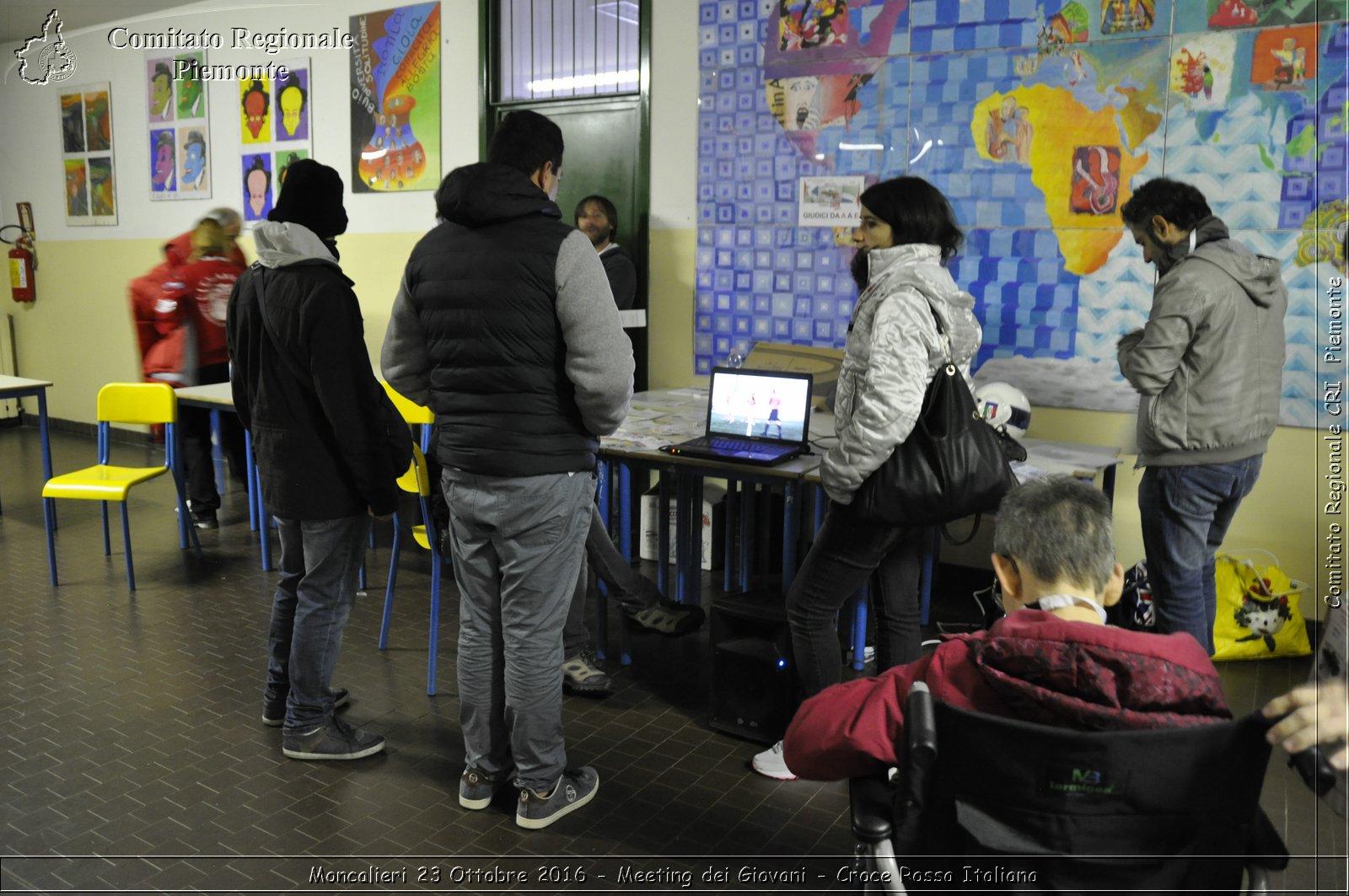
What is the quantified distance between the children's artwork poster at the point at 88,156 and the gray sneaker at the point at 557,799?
7.36m

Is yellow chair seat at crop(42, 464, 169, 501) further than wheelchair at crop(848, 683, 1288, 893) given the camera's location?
Yes

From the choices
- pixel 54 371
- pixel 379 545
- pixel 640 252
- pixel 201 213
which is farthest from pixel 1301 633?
pixel 54 371

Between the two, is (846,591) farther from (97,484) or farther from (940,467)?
(97,484)

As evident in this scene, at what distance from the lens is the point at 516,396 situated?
2432mm

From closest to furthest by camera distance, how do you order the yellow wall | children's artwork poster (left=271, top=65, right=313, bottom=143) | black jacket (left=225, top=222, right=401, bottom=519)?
black jacket (left=225, top=222, right=401, bottom=519) → the yellow wall → children's artwork poster (left=271, top=65, right=313, bottom=143)

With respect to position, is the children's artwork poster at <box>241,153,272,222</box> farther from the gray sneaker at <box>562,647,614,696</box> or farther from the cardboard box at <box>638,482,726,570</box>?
the gray sneaker at <box>562,647,614,696</box>

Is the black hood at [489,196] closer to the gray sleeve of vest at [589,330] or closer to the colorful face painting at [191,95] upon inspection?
Result: the gray sleeve of vest at [589,330]

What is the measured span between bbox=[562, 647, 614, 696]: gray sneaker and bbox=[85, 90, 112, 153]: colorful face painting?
272 inches

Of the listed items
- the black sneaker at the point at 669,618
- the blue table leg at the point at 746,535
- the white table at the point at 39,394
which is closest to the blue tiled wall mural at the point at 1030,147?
the blue table leg at the point at 746,535

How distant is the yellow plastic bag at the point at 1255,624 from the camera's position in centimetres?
380

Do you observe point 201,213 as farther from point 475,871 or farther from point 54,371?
point 475,871

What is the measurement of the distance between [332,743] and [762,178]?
11.3 ft

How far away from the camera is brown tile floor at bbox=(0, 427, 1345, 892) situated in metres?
2.46

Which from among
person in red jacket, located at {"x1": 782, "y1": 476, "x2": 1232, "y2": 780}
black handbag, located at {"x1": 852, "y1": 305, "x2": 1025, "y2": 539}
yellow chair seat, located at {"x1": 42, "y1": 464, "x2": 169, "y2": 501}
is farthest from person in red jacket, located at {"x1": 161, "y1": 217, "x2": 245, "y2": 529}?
person in red jacket, located at {"x1": 782, "y1": 476, "x2": 1232, "y2": 780}
